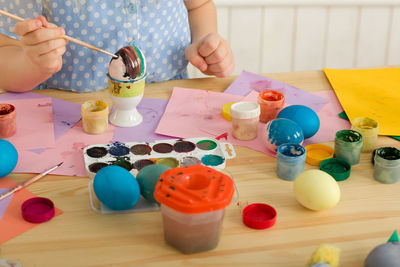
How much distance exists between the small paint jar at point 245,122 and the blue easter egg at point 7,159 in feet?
1.21

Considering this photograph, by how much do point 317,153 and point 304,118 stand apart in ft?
0.22

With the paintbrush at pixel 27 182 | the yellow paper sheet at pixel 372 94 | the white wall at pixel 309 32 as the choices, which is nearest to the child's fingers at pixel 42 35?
the paintbrush at pixel 27 182

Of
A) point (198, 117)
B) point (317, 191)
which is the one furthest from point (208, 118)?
point (317, 191)

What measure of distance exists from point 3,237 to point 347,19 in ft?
5.43

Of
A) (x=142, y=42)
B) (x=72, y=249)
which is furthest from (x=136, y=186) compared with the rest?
(x=142, y=42)

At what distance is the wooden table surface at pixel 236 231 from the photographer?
643mm

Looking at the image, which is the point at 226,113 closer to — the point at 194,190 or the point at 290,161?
the point at 290,161

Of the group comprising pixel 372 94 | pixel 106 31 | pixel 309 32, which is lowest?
pixel 309 32

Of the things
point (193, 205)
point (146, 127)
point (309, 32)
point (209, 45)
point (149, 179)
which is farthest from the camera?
point (309, 32)

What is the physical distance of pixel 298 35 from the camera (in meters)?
2.00

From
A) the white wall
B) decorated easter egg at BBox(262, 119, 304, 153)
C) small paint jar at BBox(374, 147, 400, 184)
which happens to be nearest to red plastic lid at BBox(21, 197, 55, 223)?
decorated easter egg at BBox(262, 119, 304, 153)

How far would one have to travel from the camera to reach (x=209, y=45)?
108 centimetres

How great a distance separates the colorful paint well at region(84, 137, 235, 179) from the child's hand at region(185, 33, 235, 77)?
26cm

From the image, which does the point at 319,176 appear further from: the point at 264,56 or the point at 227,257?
the point at 264,56
